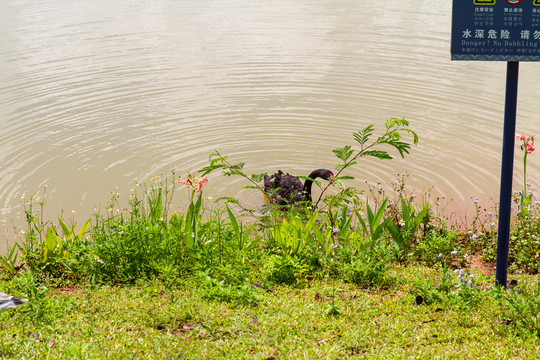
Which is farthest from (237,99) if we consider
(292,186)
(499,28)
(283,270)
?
(499,28)

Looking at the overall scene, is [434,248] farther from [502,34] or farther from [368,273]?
[502,34]

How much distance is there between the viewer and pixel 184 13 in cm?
2055

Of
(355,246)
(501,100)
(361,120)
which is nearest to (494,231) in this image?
(355,246)

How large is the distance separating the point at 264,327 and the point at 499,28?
295 centimetres

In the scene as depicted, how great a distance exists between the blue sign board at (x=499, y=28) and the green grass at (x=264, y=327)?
1941 mm

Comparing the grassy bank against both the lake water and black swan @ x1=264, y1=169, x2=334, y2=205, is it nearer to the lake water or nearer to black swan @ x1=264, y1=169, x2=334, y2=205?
black swan @ x1=264, y1=169, x2=334, y2=205

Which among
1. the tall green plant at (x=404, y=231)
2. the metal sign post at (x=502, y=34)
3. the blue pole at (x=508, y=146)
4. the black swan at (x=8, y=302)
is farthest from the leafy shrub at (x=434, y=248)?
the black swan at (x=8, y=302)

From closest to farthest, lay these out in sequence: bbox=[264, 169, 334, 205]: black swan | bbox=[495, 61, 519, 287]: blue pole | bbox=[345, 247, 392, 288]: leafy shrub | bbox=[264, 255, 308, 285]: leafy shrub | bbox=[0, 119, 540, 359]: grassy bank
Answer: bbox=[0, 119, 540, 359]: grassy bank, bbox=[495, 61, 519, 287]: blue pole, bbox=[345, 247, 392, 288]: leafy shrub, bbox=[264, 255, 308, 285]: leafy shrub, bbox=[264, 169, 334, 205]: black swan

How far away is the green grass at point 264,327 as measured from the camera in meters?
4.16

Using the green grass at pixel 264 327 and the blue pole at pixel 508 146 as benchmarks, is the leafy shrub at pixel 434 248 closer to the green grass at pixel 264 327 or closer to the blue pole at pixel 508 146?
the green grass at pixel 264 327

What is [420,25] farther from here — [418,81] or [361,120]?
[361,120]

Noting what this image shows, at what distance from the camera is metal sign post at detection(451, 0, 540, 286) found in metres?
4.54

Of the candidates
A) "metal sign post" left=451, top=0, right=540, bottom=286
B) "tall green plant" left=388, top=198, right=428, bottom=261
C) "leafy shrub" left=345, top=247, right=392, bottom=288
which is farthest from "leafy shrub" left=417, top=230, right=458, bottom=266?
"metal sign post" left=451, top=0, right=540, bottom=286

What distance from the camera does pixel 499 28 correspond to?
4.57 meters
